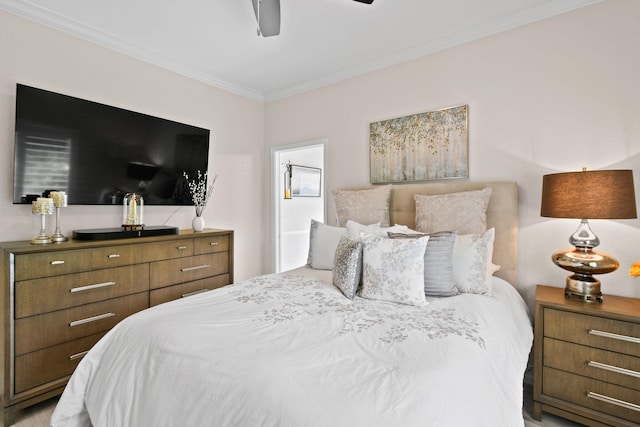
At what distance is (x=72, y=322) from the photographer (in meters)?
2.07

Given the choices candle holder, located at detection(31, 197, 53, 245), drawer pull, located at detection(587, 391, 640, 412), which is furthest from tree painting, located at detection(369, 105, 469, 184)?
candle holder, located at detection(31, 197, 53, 245)

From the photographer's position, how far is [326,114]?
11.3 ft

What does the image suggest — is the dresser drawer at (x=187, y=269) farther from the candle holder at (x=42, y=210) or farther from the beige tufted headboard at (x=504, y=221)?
the beige tufted headboard at (x=504, y=221)

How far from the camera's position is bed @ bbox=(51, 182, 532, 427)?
90cm

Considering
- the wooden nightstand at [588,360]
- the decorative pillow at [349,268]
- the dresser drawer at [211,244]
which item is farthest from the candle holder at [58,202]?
the wooden nightstand at [588,360]

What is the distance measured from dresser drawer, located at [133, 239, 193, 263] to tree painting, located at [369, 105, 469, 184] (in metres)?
1.88

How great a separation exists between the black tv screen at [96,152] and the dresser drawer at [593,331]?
10.4 ft

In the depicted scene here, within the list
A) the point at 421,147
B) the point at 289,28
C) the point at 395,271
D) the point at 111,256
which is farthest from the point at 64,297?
the point at 421,147

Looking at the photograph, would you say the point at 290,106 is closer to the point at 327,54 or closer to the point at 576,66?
the point at 327,54

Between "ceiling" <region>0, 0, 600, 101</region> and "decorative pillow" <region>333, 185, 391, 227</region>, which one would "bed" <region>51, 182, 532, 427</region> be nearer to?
"decorative pillow" <region>333, 185, 391, 227</region>

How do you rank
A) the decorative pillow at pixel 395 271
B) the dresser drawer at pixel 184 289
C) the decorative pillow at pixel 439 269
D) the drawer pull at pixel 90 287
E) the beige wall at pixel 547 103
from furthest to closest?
the dresser drawer at pixel 184 289
the drawer pull at pixel 90 287
the beige wall at pixel 547 103
the decorative pillow at pixel 439 269
the decorative pillow at pixel 395 271

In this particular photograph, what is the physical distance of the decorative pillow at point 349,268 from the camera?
1834 millimetres

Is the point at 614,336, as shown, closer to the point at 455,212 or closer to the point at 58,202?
the point at 455,212

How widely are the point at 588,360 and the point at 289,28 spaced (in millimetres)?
3021
